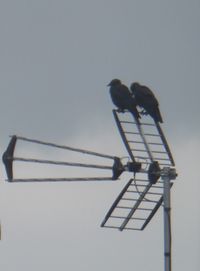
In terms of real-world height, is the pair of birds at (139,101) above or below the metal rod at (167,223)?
above

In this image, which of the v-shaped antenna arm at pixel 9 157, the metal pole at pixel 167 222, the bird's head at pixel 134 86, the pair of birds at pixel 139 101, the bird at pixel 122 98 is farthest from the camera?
the bird's head at pixel 134 86

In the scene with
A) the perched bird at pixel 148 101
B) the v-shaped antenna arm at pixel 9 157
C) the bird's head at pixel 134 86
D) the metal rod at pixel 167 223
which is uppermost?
the bird's head at pixel 134 86

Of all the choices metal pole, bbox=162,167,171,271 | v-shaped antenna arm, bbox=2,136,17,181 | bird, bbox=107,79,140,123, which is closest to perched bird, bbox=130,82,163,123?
bird, bbox=107,79,140,123

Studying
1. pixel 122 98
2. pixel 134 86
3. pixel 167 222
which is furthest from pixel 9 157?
pixel 134 86

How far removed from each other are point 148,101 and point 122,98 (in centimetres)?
98

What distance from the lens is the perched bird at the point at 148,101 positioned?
17.3m

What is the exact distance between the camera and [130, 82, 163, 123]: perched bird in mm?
17266

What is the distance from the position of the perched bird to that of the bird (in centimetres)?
14

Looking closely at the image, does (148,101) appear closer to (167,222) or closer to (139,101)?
(139,101)

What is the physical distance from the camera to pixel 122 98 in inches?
720

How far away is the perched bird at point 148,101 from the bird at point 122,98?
0.45 ft

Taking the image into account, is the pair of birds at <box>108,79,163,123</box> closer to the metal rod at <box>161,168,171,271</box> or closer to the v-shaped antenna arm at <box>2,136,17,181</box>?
the v-shaped antenna arm at <box>2,136,17,181</box>

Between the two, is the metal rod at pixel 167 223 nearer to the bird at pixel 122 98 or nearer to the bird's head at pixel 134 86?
the bird at pixel 122 98

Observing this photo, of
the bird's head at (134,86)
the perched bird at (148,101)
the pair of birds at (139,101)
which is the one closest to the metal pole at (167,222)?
the pair of birds at (139,101)
